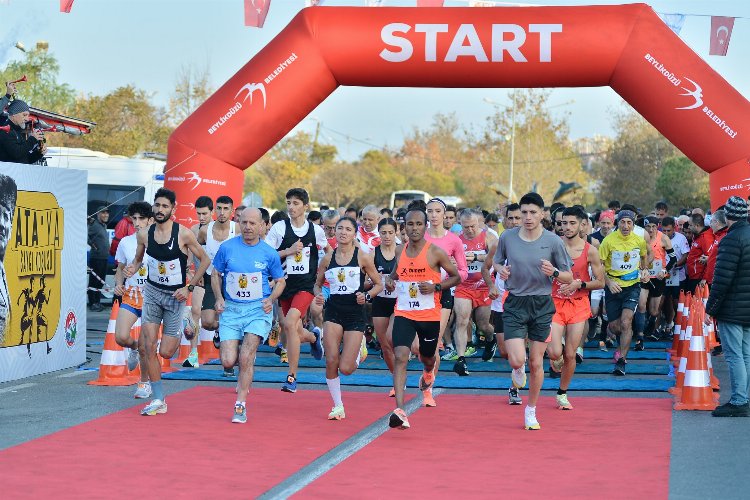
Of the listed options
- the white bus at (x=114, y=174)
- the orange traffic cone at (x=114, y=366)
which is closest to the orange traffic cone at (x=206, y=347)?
the orange traffic cone at (x=114, y=366)

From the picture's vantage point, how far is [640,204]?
190 feet

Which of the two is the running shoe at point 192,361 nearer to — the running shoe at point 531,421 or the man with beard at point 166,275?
the man with beard at point 166,275

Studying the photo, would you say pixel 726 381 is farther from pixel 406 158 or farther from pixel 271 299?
pixel 406 158

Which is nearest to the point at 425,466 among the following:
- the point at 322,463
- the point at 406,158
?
the point at 322,463

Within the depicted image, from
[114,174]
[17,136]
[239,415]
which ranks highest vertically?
[114,174]

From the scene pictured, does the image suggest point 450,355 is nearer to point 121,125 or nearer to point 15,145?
point 15,145

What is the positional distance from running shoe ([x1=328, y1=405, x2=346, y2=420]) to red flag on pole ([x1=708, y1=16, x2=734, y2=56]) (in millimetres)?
11028

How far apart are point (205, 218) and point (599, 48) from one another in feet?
20.6

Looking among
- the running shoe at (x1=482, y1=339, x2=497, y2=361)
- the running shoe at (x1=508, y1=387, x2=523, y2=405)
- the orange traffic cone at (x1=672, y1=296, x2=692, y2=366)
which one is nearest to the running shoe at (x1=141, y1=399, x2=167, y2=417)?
the running shoe at (x1=508, y1=387, x2=523, y2=405)

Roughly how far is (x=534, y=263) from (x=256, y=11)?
29.8 ft

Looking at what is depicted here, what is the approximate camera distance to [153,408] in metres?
10.6

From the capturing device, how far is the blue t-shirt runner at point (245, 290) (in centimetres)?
1045

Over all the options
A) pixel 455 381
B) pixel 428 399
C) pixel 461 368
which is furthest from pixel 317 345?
pixel 428 399

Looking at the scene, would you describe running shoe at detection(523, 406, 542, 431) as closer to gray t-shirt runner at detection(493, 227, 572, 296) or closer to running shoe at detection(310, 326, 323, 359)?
gray t-shirt runner at detection(493, 227, 572, 296)
